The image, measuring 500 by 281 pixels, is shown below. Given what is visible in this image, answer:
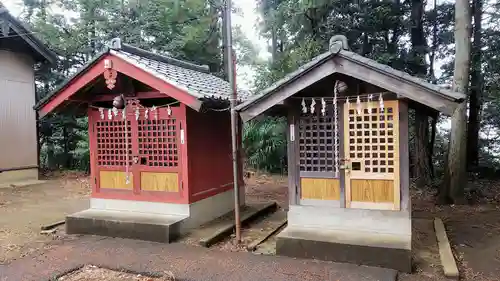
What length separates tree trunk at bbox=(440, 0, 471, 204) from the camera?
856 centimetres

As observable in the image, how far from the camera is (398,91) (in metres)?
4.95

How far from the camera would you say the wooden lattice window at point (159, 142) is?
22.9ft

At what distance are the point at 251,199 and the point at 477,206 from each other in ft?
18.1

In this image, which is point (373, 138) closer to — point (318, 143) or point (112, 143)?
point (318, 143)

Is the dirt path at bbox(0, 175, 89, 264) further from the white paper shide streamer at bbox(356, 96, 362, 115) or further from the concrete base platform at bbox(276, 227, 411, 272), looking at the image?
the white paper shide streamer at bbox(356, 96, 362, 115)

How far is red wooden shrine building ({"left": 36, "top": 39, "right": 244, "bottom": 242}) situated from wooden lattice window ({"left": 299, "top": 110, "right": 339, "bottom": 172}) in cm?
152

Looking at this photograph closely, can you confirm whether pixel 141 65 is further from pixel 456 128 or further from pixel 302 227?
pixel 456 128

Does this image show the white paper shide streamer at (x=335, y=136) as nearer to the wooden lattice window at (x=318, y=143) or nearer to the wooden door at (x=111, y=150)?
the wooden lattice window at (x=318, y=143)

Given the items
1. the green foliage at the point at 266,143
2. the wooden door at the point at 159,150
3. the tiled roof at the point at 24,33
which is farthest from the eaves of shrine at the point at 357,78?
the tiled roof at the point at 24,33

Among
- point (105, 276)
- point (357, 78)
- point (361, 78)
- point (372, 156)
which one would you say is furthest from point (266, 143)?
point (105, 276)

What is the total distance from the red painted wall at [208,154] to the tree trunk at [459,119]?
519 cm

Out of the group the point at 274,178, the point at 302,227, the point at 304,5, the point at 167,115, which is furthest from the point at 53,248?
the point at 274,178

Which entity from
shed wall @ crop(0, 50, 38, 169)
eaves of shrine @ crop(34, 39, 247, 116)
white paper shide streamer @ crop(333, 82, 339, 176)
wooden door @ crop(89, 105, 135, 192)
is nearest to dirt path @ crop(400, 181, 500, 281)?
white paper shide streamer @ crop(333, 82, 339, 176)

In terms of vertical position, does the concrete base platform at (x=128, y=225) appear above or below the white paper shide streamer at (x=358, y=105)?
below
